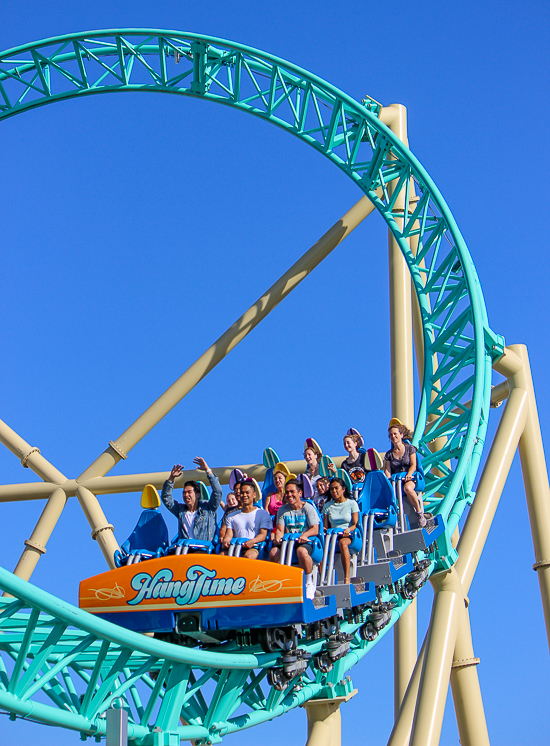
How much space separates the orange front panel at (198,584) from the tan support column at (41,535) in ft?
16.4

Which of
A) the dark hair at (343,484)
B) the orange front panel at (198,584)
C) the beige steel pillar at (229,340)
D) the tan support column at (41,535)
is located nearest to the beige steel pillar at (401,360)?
the beige steel pillar at (229,340)

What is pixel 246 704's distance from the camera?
17.6ft

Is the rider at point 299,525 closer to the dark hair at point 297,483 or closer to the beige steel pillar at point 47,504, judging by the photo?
the dark hair at point 297,483

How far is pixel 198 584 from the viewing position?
4.82m

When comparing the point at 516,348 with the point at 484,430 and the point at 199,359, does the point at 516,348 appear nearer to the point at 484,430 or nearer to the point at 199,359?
the point at 484,430

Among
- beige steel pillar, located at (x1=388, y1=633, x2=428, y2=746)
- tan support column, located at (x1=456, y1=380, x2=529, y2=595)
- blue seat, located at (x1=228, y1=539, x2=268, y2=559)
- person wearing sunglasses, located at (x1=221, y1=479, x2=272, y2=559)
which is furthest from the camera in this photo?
tan support column, located at (x1=456, y1=380, x2=529, y2=595)

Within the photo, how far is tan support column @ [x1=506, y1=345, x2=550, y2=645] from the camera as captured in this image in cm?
939

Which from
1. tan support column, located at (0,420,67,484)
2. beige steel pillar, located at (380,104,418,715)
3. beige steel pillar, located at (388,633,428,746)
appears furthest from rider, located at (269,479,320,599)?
tan support column, located at (0,420,67,484)

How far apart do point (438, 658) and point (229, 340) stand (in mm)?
4455

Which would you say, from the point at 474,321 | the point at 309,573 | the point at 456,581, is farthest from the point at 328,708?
the point at 474,321

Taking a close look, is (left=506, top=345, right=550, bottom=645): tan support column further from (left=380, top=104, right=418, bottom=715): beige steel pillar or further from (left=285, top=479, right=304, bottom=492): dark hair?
(left=285, top=479, right=304, bottom=492): dark hair

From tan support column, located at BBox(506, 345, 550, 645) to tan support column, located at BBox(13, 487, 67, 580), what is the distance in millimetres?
5071

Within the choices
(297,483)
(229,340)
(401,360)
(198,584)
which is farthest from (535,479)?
(198,584)

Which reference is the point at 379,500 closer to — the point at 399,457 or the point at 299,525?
the point at 399,457
